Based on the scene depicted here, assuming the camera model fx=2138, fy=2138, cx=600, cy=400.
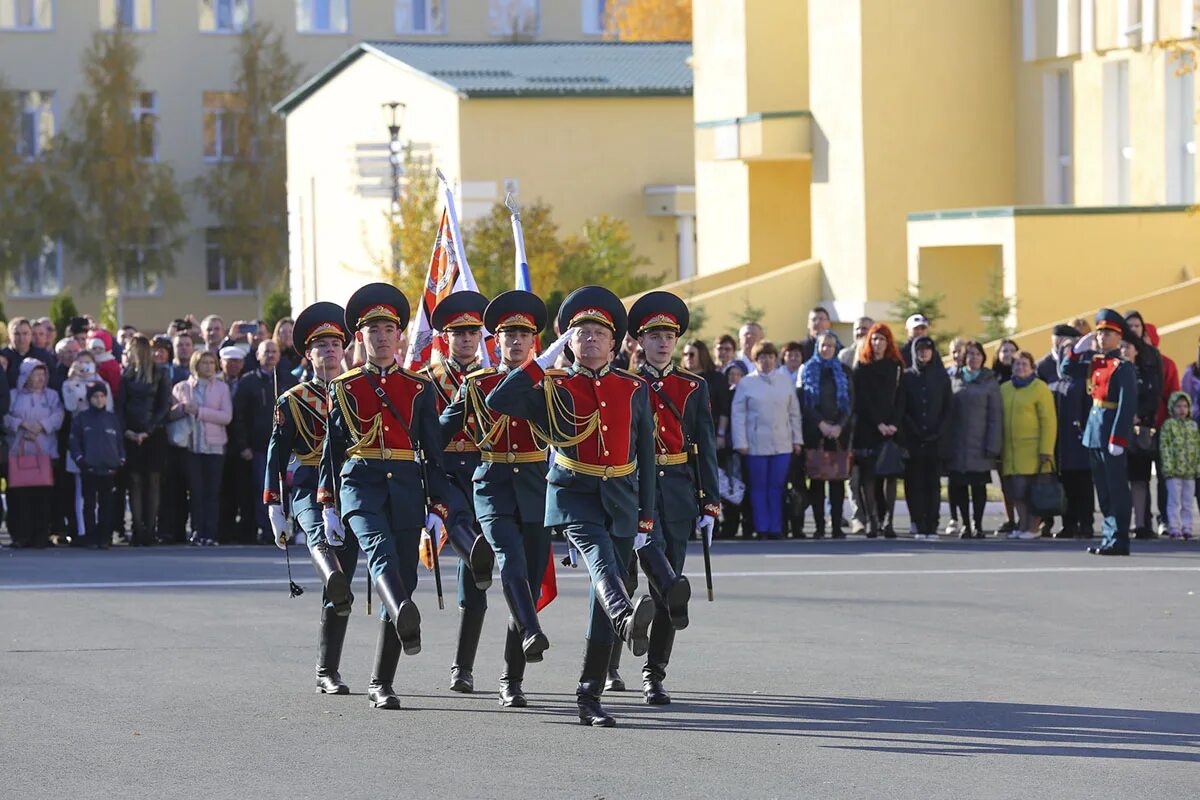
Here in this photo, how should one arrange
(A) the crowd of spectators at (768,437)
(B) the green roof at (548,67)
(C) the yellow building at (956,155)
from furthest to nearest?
(B) the green roof at (548,67)
(C) the yellow building at (956,155)
(A) the crowd of spectators at (768,437)

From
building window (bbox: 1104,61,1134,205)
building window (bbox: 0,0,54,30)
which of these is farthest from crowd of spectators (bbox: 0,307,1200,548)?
building window (bbox: 0,0,54,30)

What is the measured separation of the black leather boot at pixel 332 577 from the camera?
10.3 metres

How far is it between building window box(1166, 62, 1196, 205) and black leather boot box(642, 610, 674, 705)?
881 inches

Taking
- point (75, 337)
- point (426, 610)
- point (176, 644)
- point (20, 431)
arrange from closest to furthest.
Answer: point (176, 644) < point (426, 610) < point (20, 431) < point (75, 337)

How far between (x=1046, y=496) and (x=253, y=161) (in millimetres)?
48721

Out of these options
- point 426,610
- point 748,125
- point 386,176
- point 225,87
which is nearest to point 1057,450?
point 426,610

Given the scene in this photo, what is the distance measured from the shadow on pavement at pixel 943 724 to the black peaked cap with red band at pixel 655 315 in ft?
6.17

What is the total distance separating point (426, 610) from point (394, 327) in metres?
4.19

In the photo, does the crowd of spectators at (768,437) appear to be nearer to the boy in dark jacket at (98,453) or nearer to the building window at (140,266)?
the boy in dark jacket at (98,453)

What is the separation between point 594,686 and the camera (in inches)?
393

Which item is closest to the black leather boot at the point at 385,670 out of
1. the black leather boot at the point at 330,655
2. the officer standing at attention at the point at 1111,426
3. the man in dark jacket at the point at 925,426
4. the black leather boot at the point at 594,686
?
the black leather boot at the point at 330,655

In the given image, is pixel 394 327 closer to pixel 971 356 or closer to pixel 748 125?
pixel 971 356

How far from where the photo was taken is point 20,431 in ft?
62.7

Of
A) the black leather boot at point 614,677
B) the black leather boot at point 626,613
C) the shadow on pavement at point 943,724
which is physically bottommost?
the shadow on pavement at point 943,724
